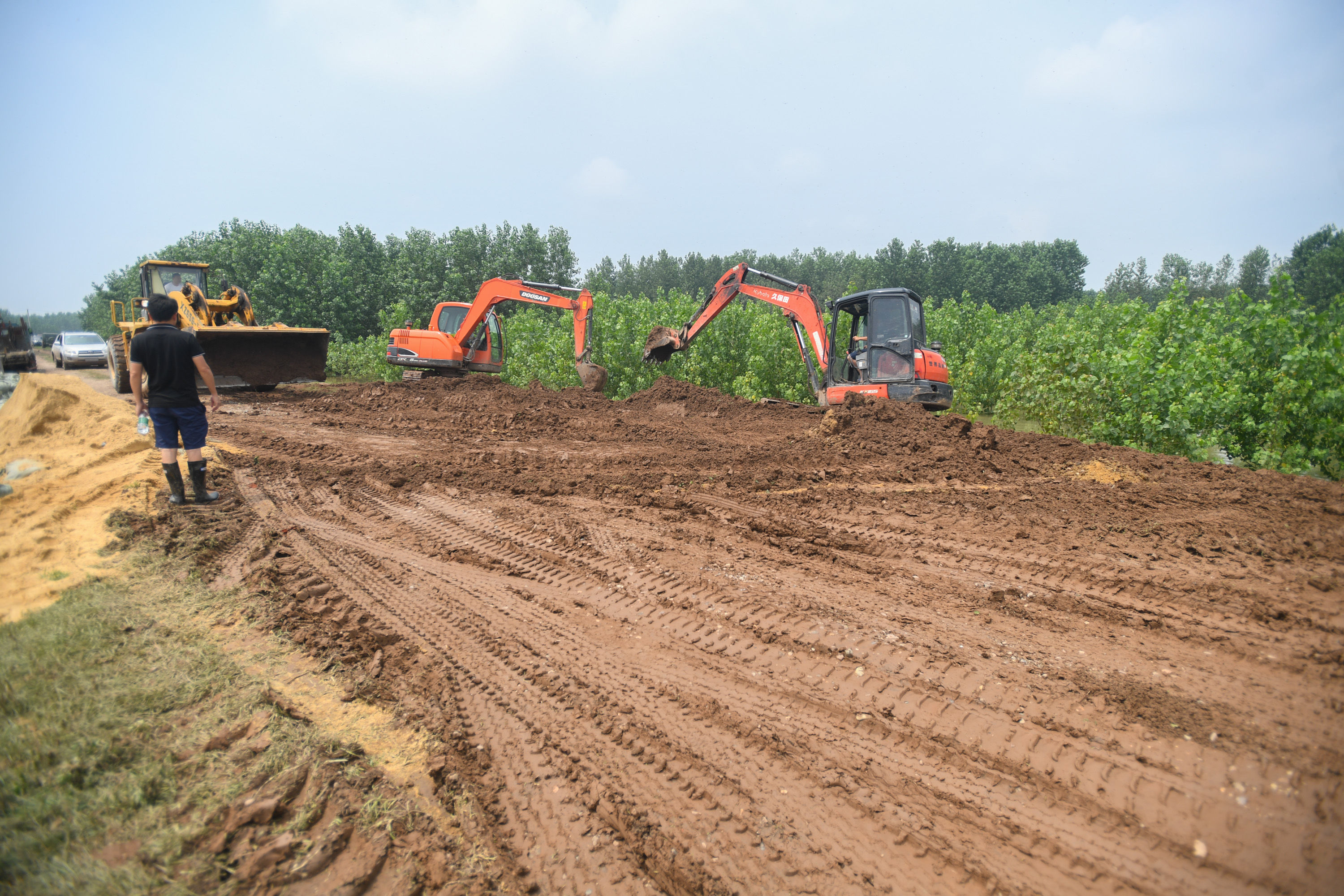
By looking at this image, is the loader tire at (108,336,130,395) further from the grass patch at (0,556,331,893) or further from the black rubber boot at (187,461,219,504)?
the grass patch at (0,556,331,893)

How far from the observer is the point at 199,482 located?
244 inches

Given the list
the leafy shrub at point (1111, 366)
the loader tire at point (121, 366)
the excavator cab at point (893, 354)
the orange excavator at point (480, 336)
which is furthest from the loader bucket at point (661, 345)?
the loader tire at point (121, 366)

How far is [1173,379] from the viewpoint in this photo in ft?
28.4

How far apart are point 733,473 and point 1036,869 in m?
5.51

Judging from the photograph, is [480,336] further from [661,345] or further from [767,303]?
[767,303]

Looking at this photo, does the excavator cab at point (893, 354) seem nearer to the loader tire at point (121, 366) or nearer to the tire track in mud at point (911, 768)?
the tire track in mud at point (911, 768)

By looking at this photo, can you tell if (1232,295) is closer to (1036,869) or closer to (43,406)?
(1036,869)

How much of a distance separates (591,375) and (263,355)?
7638 millimetres

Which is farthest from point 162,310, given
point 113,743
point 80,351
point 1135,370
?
point 80,351

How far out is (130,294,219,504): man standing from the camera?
19.1ft

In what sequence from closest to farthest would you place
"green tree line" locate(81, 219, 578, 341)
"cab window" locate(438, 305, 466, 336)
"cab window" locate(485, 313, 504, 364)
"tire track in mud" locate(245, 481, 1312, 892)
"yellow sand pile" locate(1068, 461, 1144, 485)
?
"tire track in mud" locate(245, 481, 1312, 892) < "yellow sand pile" locate(1068, 461, 1144, 485) < "cab window" locate(438, 305, 466, 336) < "cab window" locate(485, 313, 504, 364) < "green tree line" locate(81, 219, 578, 341)

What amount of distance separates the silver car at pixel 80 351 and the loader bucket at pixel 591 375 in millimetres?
23345

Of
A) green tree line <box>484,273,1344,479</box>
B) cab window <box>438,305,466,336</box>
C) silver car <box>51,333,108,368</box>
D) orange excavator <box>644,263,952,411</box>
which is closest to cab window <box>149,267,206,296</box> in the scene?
cab window <box>438,305,466,336</box>

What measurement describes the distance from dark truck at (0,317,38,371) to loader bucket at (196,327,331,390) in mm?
18749
